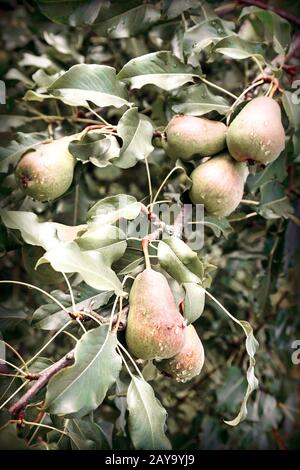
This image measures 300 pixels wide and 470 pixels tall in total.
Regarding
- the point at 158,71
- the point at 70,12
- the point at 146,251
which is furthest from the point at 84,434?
the point at 70,12

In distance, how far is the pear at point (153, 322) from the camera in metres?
0.67

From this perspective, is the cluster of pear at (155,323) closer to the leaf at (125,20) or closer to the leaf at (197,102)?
the leaf at (197,102)

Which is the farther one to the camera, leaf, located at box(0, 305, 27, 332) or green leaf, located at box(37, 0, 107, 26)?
green leaf, located at box(37, 0, 107, 26)

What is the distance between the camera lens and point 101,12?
105cm

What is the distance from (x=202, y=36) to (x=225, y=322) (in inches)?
29.3

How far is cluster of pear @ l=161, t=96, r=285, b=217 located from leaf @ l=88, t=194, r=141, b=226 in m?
0.11

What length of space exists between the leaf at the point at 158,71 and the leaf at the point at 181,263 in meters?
0.25

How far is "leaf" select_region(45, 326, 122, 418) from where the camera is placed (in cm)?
63

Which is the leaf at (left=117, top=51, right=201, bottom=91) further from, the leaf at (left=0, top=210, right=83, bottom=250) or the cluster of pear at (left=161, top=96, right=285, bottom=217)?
the leaf at (left=0, top=210, right=83, bottom=250)

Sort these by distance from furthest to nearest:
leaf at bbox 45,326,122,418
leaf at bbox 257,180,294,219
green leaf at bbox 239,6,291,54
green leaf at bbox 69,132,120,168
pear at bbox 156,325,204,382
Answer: leaf at bbox 257,180,294,219 → green leaf at bbox 239,6,291,54 → green leaf at bbox 69,132,120,168 → pear at bbox 156,325,204,382 → leaf at bbox 45,326,122,418

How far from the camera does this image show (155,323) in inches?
26.6

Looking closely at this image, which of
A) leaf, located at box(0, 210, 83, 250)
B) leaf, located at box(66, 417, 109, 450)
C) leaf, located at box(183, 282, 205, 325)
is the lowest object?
leaf, located at box(66, 417, 109, 450)

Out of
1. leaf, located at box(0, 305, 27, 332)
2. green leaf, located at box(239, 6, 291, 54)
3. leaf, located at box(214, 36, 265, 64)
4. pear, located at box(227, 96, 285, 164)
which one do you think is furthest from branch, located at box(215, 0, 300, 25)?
leaf, located at box(0, 305, 27, 332)

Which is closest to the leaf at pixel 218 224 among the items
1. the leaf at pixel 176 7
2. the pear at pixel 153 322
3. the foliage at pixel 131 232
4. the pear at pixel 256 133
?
the foliage at pixel 131 232
